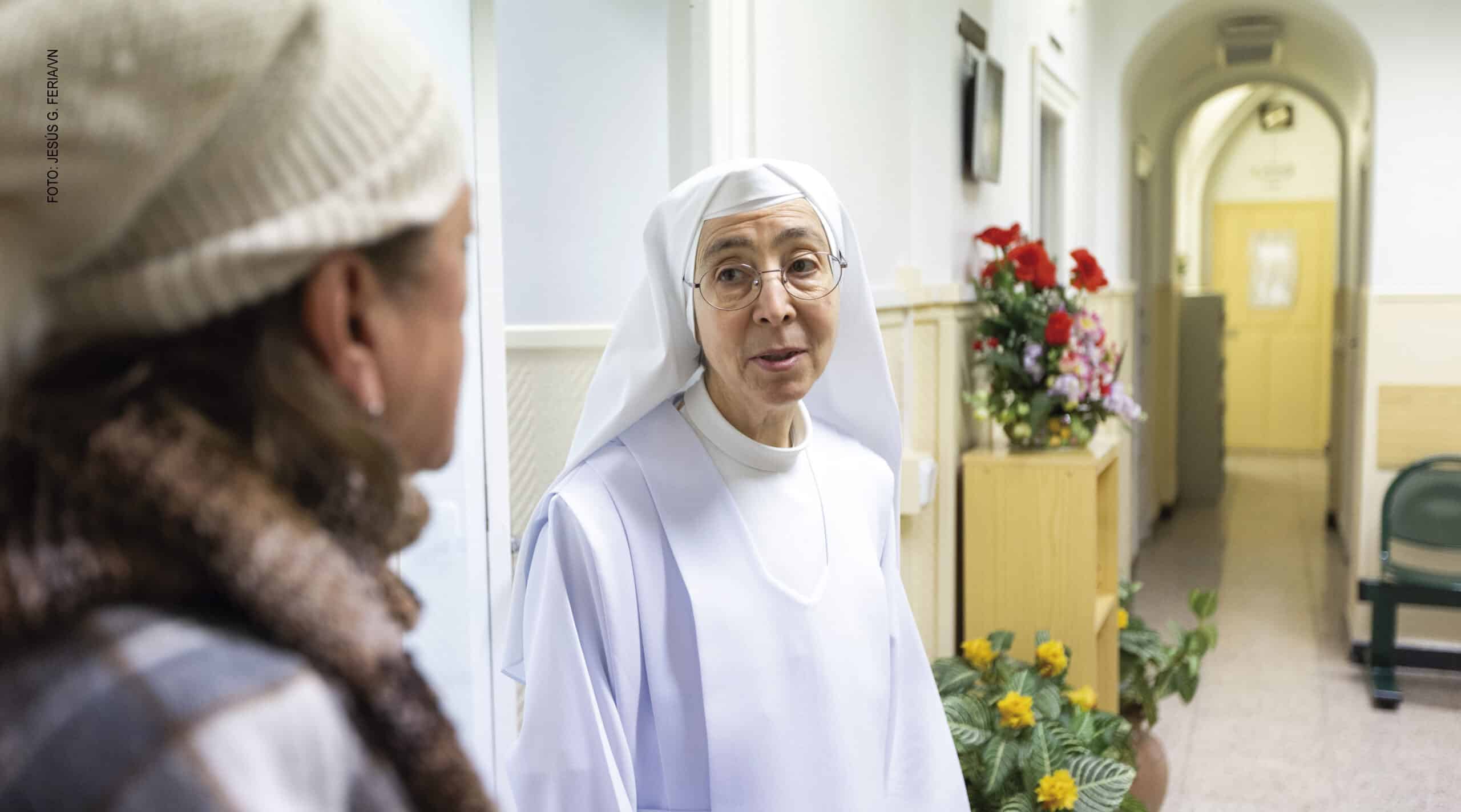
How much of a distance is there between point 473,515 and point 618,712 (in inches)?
23.0

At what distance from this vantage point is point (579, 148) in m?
2.54

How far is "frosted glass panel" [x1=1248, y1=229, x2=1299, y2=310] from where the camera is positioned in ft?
40.2

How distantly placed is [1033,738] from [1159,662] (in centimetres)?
113

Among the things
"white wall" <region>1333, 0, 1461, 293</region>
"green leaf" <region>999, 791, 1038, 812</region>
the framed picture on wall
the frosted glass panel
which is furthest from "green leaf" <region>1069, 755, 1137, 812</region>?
the frosted glass panel

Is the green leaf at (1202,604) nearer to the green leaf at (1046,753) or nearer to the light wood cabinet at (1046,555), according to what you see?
the light wood cabinet at (1046,555)

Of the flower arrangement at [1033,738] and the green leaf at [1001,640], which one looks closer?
the flower arrangement at [1033,738]

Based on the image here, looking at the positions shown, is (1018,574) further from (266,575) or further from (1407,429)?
(266,575)

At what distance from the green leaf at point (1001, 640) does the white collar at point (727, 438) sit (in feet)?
5.65

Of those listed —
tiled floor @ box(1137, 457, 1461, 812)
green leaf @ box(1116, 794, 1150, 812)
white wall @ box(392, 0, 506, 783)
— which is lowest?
tiled floor @ box(1137, 457, 1461, 812)

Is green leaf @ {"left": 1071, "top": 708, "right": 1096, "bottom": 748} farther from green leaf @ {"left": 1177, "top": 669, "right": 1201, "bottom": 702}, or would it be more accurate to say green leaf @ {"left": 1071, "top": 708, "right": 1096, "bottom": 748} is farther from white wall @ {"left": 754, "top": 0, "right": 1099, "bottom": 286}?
white wall @ {"left": 754, "top": 0, "right": 1099, "bottom": 286}

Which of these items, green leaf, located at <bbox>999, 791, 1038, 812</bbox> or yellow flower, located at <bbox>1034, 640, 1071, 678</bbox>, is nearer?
green leaf, located at <bbox>999, 791, 1038, 812</bbox>

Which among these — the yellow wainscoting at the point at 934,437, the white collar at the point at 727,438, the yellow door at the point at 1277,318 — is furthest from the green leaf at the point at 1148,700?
the yellow door at the point at 1277,318

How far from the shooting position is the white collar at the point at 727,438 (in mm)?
1688

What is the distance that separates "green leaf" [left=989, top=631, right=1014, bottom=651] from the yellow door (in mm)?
9925
